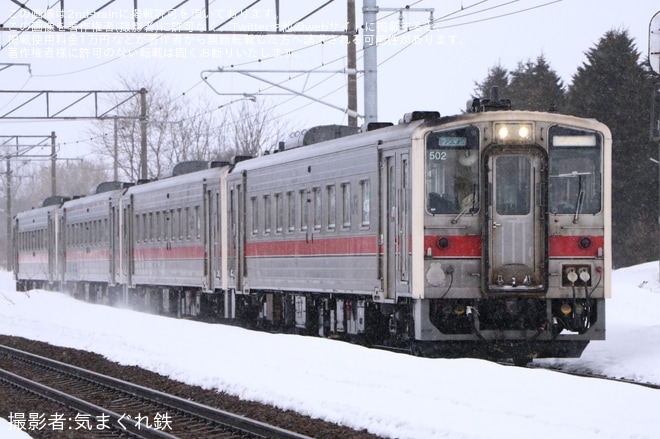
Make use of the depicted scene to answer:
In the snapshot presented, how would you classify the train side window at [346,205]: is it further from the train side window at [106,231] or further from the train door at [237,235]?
the train side window at [106,231]

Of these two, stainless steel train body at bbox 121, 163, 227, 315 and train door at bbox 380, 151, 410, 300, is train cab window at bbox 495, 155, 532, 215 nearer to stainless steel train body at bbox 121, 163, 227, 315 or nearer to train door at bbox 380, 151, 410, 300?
train door at bbox 380, 151, 410, 300

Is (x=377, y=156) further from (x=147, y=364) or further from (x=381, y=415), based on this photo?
(x=381, y=415)

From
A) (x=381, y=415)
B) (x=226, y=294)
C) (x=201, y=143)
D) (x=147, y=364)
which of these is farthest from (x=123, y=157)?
(x=381, y=415)

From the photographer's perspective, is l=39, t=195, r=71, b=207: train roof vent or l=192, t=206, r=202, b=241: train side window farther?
l=39, t=195, r=71, b=207: train roof vent

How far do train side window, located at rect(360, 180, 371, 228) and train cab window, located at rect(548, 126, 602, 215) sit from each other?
2.76 meters

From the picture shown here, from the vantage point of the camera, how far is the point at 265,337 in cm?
1814

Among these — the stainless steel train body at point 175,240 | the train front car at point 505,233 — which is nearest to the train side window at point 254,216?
the stainless steel train body at point 175,240

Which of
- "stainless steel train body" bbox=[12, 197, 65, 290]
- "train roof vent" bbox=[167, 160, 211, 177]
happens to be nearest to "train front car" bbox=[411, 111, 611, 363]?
"train roof vent" bbox=[167, 160, 211, 177]

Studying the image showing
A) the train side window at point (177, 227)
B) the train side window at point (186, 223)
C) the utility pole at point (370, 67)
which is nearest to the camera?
the utility pole at point (370, 67)

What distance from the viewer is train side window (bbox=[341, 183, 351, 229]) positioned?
1823 cm

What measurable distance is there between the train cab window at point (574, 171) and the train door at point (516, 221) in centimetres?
23

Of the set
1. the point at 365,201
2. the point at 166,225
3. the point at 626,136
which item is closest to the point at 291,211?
the point at 365,201

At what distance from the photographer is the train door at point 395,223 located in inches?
625

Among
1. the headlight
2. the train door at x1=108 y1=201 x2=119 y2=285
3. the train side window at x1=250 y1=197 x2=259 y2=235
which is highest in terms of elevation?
the headlight
